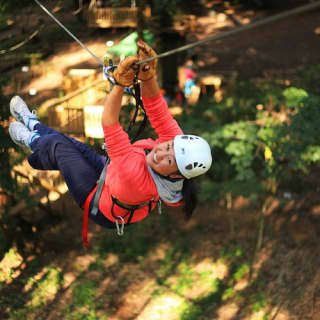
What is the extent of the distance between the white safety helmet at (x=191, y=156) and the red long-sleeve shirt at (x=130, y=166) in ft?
0.92

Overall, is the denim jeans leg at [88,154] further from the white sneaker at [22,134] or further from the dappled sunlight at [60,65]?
the dappled sunlight at [60,65]

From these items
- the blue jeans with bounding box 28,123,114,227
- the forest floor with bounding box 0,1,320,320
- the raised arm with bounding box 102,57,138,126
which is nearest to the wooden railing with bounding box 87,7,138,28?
the forest floor with bounding box 0,1,320,320

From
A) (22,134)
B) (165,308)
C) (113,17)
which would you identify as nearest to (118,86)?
(22,134)

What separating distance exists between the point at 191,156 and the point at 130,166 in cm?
39

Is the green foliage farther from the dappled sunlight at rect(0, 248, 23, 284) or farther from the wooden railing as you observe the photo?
the wooden railing

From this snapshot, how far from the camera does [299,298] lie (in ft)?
25.9

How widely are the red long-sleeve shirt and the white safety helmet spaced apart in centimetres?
28

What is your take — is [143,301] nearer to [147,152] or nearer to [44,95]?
[147,152]

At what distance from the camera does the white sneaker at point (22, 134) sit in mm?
3561

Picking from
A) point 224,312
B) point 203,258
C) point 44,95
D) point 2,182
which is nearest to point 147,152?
point 2,182

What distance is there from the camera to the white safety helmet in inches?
112

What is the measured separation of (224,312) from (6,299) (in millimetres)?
3597

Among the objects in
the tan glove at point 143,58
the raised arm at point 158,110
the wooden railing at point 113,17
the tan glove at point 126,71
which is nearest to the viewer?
the tan glove at point 126,71

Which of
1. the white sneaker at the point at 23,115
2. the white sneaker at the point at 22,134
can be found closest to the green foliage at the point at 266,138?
the white sneaker at the point at 23,115
